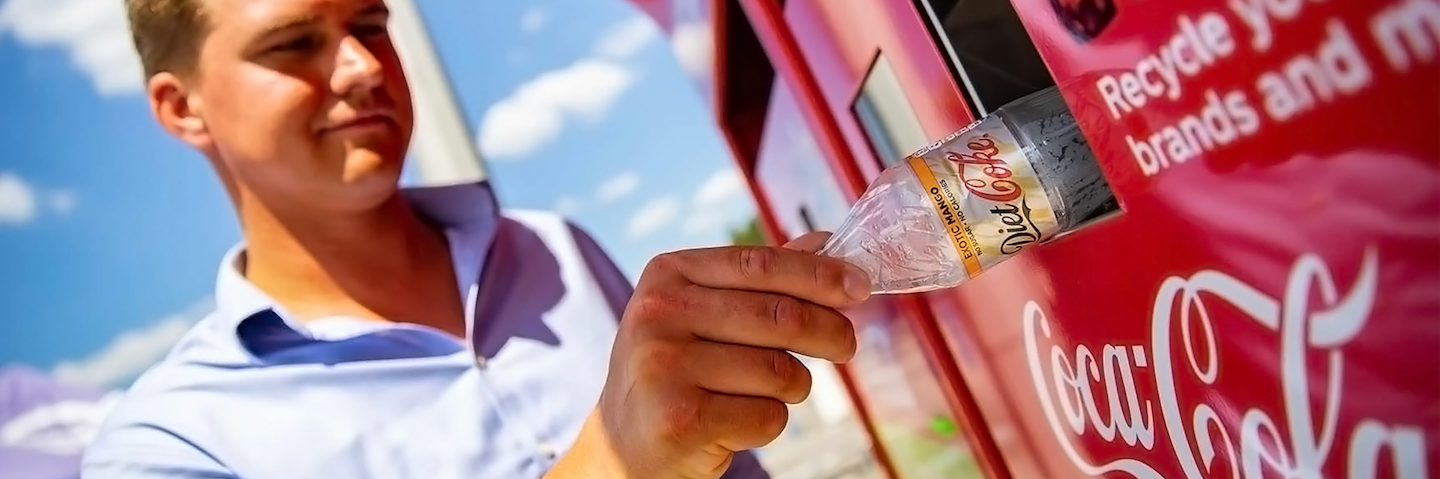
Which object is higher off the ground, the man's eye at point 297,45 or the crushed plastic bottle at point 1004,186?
the man's eye at point 297,45

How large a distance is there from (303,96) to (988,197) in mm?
1017

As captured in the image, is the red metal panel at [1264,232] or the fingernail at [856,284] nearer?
the red metal panel at [1264,232]

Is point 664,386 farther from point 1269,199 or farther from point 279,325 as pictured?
point 279,325

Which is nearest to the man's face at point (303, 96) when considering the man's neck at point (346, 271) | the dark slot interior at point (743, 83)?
the man's neck at point (346, 271)

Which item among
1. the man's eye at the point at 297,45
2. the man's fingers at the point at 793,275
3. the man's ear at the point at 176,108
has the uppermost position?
the man's ear at the point at 176,108

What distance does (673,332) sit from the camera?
0.72 meters

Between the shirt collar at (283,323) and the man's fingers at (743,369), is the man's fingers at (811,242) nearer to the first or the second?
the man's fingers at (743,369)

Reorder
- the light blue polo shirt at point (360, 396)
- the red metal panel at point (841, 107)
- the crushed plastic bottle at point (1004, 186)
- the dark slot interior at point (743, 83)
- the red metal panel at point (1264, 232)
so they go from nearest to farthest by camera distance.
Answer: the red metal panel at point (1264, 232) → the crushed plastic bottle at point (1004, 186) → the red metal panel at point (841, 107) → the light blue polo shirt at point (360, 396) → the dark slot interior at point (743, 83)

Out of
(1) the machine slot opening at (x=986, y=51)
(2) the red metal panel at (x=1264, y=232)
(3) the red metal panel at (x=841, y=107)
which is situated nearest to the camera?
(2) the red metal panel at (x=1264, y=232)

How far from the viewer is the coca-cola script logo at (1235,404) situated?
1.52 ft

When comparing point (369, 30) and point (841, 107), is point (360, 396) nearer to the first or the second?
point (369, 30)

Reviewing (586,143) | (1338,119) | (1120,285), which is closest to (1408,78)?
(1338,119)

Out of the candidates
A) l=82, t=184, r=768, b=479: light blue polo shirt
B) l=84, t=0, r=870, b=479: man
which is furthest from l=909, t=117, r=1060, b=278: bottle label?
l=82, t=184, r=768, b=479: light blue polo shirt

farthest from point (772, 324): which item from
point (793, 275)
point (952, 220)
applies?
point (952, 220)
